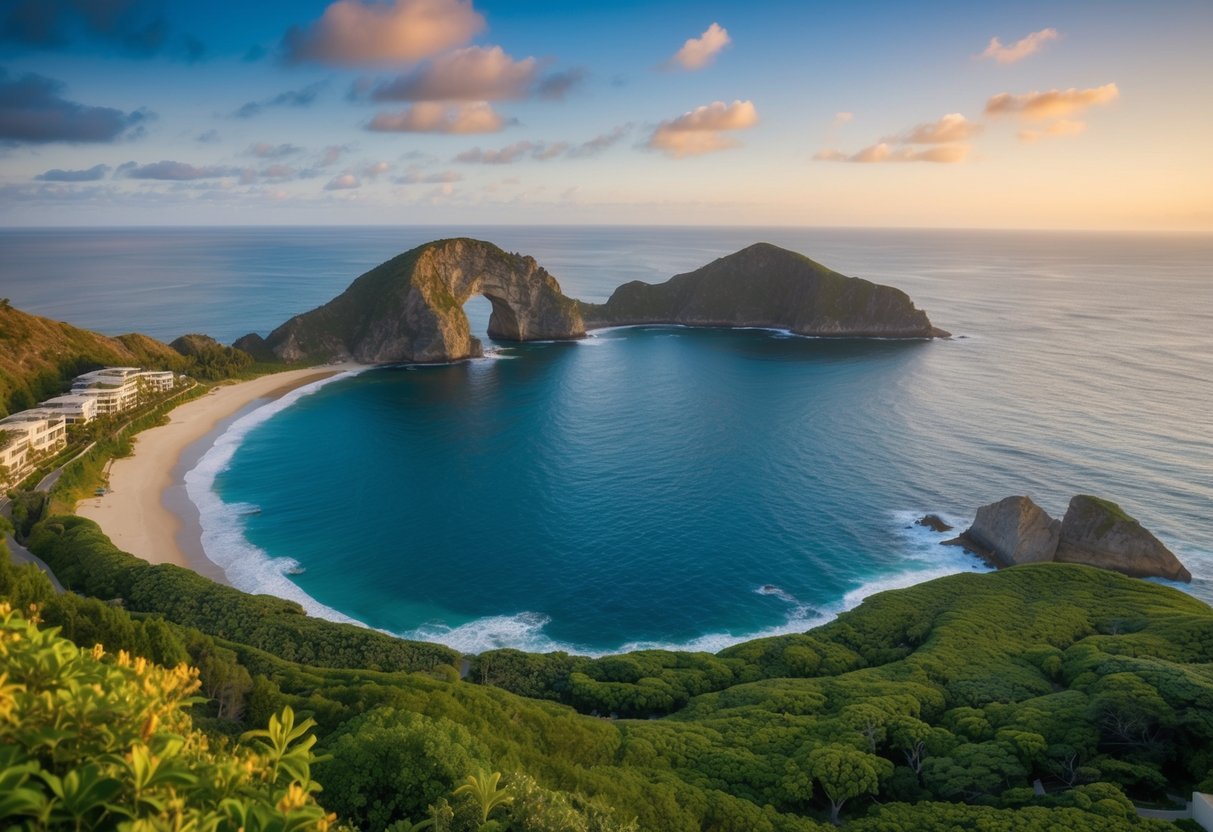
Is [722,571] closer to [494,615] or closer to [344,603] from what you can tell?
[494,615]

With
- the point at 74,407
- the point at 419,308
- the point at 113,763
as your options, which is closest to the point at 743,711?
the point at 113,763

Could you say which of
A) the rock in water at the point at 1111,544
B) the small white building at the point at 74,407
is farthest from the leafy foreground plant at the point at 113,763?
the small white building at the point at 74,407

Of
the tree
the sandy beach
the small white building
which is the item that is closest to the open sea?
the sandy beach

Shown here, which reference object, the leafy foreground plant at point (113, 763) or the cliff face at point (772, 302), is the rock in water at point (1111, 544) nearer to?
the leafy foreground plant at point (113, 763)

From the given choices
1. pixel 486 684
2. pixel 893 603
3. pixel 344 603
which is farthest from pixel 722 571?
pixel 344 603

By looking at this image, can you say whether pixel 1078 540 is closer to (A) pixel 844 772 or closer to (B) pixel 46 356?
(A) pixel 844 772

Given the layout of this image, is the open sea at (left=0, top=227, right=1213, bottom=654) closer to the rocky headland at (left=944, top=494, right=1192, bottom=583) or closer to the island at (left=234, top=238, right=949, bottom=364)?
the rocky headland at (left=944, top=494, right=1192, bottom=583)
